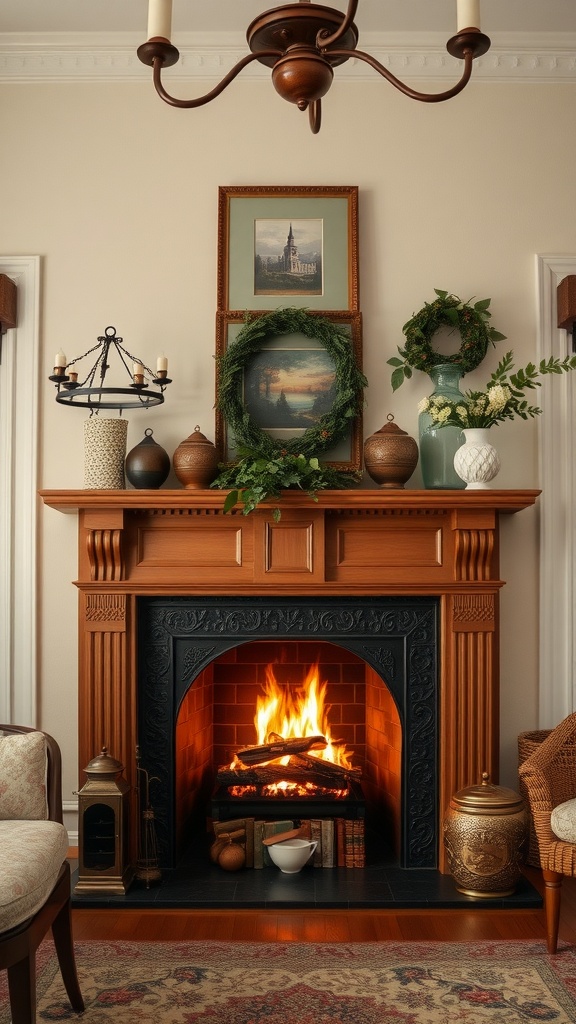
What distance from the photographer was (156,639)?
3.67 meters

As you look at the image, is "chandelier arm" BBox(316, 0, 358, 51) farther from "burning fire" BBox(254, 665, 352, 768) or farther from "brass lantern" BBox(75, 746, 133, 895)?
"burning fire" BBox(254, 665, 352, 768)

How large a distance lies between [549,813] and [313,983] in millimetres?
946

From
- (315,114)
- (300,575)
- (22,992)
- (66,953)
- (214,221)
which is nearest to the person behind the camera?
(315,114)

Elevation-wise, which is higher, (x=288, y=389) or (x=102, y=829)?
(x=288, y=389)

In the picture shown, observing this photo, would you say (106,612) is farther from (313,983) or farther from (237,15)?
(237,15)

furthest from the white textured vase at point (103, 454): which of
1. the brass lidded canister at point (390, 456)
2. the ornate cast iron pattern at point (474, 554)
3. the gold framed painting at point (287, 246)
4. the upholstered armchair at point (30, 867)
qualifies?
the ornate cast iron pattern at point (474, 554)

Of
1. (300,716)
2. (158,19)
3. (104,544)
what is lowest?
(300,716)

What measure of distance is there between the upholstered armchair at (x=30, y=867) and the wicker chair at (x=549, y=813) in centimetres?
151

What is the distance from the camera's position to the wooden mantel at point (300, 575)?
3.57 metres

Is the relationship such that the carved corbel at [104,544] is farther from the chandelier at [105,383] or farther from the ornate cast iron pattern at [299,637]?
the chandelier at [105,383]

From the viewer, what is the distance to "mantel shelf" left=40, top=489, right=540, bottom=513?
3.46 m

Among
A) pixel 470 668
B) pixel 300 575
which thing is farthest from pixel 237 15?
pixel 470 668

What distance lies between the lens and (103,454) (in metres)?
3.65

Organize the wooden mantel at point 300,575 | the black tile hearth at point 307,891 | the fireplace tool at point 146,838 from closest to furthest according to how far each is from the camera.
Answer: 1. the black tile hearth at point 307,891
2. the fireplace tool at point 146,838
3. the wooden mantel at point 300,575
